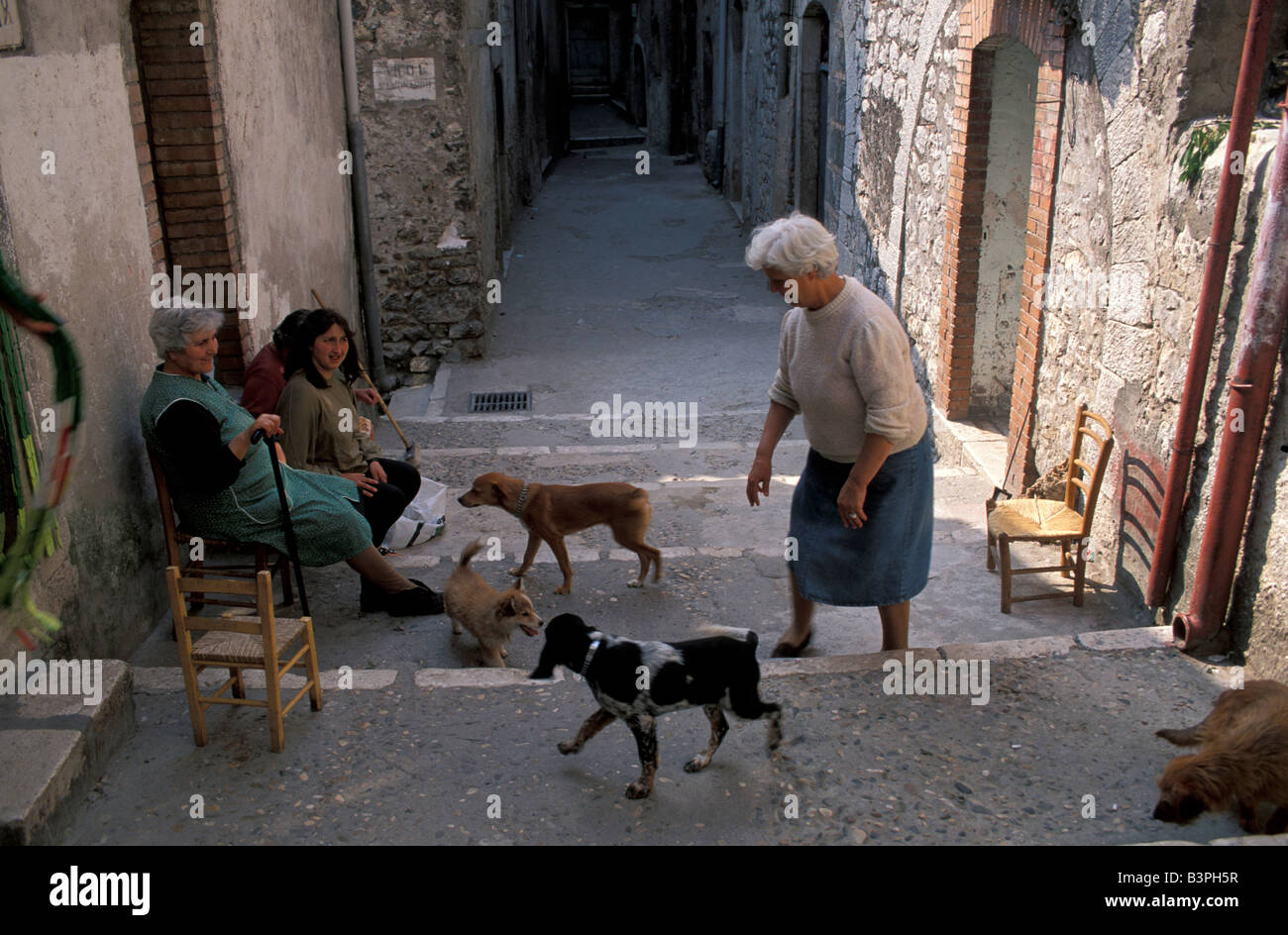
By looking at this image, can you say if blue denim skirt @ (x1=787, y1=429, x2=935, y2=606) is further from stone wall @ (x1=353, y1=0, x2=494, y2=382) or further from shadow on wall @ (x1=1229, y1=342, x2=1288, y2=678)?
stone wall @ (x1=353, y1=0, x2=494, y2=382)

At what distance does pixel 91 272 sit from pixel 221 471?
0.96m

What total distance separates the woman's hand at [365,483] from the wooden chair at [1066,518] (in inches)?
117

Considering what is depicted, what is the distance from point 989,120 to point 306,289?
4700mm

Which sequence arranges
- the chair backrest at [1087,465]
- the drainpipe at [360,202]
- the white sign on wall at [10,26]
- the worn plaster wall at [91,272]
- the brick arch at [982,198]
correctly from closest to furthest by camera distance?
the white sign on wall at [10,26] → the worn plaster wall at [91,272] → the chair backrest at [1087,465] → the brick arch at [982,198] → the drainpipe at [360,202]

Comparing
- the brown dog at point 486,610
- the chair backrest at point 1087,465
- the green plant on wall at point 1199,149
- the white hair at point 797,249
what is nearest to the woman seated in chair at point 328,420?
the brown dog at point 486,610

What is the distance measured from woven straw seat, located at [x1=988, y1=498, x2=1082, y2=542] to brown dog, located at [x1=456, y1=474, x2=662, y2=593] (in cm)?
166

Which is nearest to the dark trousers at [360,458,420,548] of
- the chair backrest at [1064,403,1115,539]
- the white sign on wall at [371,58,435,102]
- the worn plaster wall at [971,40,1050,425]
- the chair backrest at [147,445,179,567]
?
the chair backrest at [147,445,179,567]

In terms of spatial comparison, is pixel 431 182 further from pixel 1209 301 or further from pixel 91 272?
pixel 1209 301

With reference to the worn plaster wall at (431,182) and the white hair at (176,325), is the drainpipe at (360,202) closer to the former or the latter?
the worn plaster wall at (431,182)

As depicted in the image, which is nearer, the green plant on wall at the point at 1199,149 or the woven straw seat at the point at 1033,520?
the green plant on wall at the point at 1199,149

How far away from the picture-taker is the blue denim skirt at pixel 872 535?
3988 mm

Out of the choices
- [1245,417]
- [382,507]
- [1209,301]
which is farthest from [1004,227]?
[382,507]

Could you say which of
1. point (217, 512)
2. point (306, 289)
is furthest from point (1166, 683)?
point (306, 289)

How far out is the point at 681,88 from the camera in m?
24.1
